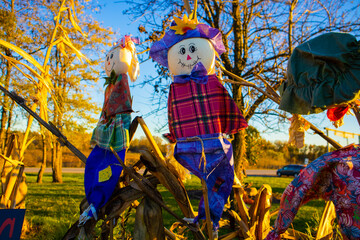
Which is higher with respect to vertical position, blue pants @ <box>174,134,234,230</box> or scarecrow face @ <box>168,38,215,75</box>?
scarecrow face @ <box>168,38,215,75</box>

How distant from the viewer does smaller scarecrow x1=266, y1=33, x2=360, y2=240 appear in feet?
2.72

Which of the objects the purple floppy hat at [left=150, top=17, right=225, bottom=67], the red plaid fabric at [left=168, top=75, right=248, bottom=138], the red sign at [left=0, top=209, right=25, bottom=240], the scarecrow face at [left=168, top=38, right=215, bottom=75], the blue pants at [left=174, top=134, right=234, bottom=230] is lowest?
the red sign at [left=0, top=209, right=25, bottom=240]

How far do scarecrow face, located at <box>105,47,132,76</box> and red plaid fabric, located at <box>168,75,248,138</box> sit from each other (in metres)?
0.35

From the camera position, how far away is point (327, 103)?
84cm

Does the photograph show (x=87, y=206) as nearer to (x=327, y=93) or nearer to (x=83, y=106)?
(x=327, y=93)

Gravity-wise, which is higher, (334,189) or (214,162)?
(214,162)

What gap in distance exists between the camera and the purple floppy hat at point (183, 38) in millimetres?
1302

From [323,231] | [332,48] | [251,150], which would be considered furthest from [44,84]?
[251,150]

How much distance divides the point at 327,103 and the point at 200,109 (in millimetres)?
533

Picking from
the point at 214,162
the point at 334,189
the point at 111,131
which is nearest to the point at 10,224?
the point at 111,131

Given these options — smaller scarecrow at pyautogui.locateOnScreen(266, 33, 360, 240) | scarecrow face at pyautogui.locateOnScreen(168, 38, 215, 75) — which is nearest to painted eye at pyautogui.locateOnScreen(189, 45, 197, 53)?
scarecrow face at pyautogui.locateOnScreen(168, 38, 215, 75)

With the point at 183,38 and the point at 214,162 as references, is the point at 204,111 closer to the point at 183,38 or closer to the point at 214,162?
the point at 214,162

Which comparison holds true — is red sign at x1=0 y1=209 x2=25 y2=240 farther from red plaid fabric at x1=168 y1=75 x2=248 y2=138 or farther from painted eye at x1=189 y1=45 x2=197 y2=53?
painted eye at x1=189 y1=45 x2=197 y2=53

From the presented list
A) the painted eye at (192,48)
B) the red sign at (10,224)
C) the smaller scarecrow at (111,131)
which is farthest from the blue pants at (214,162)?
the red sign at (10,224)
